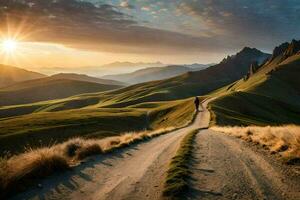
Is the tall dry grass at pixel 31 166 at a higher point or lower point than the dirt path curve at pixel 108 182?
higher

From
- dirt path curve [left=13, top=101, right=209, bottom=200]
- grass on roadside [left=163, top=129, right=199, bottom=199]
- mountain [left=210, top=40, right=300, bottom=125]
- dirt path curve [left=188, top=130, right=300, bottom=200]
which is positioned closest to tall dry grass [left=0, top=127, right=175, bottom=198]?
dirt path curve [left=13, top=101, right=209, bottom=200]

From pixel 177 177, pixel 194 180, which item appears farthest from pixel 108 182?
pixel 194 180

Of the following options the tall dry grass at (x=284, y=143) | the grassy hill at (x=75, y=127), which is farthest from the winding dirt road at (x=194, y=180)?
the grassy hill at (x=75, y=127)

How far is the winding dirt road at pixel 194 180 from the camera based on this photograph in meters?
9.96

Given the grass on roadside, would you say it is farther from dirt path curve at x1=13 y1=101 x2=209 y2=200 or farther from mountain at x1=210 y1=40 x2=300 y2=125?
mountain at x1=210 y1=40 x2=300 y2=125

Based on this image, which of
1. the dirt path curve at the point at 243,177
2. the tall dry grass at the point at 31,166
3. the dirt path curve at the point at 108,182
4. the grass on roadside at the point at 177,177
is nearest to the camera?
the dirt path curve at the point at 243,177

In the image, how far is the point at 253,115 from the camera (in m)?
79.2

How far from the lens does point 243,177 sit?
11414 mm

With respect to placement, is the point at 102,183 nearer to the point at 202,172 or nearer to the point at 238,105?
the point at 202,172

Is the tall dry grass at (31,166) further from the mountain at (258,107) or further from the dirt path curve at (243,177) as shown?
the mountain at (258,107)

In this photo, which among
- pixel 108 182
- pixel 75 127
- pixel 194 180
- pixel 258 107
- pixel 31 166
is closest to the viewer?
pixel 194 180

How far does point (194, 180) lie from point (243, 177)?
1.91 meters

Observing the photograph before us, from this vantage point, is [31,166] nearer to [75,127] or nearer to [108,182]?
Answer: [108,182]

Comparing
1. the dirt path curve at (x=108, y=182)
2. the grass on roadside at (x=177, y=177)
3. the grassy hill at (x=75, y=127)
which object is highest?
the grass on roadside at (x=177, y=177)
